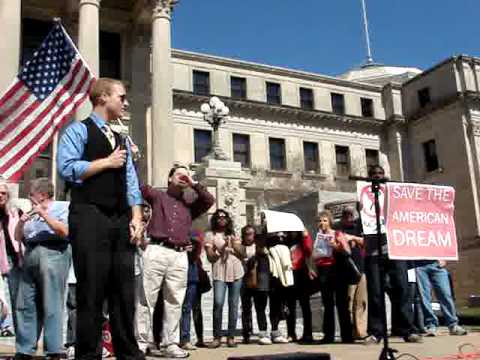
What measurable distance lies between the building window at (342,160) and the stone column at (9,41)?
27.7 meters

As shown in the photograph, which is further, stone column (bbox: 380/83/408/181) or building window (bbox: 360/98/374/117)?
building window (bbox: 360/98/374/117)

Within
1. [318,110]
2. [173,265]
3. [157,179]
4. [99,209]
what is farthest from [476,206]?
[99,209]

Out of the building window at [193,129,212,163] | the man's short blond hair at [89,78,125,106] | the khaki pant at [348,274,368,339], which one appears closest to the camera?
the man's short blond hair at [89,78,125,106]

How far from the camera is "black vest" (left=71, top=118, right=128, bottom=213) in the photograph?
412cm

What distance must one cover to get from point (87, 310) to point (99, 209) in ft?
2.32

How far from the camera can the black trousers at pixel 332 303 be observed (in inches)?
328

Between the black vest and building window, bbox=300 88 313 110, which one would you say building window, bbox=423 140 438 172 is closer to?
building window, bbox=300 88 313 110

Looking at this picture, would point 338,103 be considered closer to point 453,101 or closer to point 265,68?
point 265,68

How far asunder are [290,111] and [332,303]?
34602 mm

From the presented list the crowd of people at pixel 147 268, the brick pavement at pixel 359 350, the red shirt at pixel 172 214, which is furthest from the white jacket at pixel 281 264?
→ the red shirt at pixel 172 214

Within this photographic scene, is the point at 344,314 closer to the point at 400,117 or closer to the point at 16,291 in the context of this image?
the point at 16,291

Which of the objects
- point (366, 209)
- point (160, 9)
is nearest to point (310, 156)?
point (160, 9)

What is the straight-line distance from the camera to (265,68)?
42.8 meters

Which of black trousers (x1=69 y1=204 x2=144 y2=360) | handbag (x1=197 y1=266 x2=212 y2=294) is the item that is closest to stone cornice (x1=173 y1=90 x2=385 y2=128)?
handbag (x1=197 y1=266 x2=212 y2=294)
